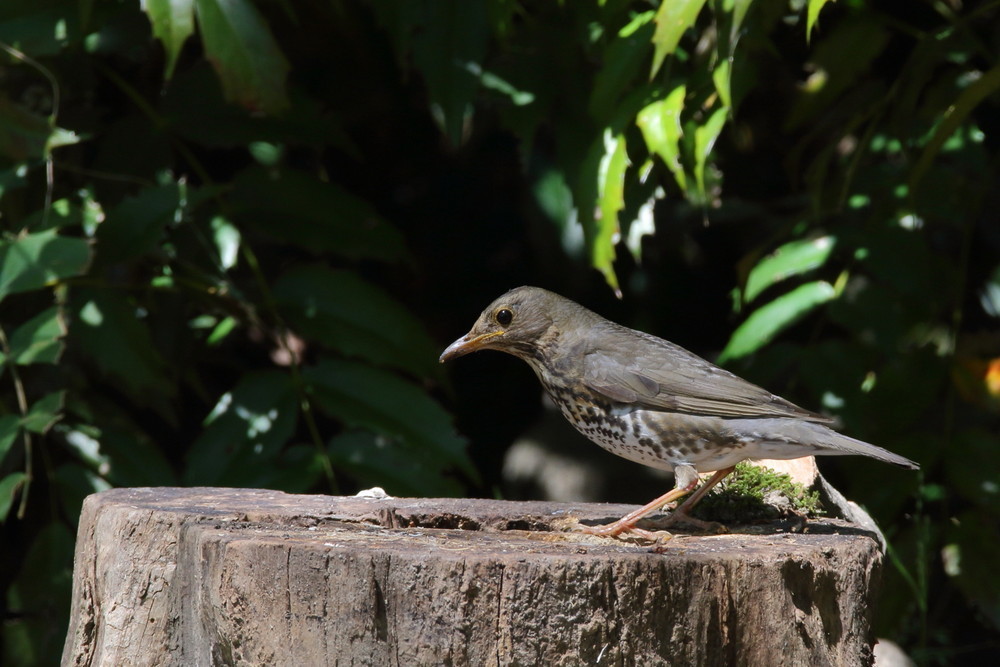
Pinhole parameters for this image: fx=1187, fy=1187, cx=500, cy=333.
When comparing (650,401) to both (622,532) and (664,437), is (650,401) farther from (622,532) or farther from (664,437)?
(622,532)

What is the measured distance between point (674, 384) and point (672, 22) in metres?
1.05

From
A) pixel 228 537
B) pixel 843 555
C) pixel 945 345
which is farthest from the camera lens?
pixel 945 345

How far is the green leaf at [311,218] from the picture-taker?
14.3 feet

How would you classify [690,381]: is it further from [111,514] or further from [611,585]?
[111,514]

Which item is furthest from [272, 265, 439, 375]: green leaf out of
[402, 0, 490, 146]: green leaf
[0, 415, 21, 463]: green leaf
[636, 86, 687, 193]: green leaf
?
[636, 86, 687, 193]: green leaf

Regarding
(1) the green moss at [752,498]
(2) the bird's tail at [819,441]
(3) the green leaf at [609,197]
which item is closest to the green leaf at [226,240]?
(3) the green leaf at [609,197]

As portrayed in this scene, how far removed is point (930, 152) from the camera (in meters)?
3.55

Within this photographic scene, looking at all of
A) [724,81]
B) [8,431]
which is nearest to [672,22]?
[724,81]

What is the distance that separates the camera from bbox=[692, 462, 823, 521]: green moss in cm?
346

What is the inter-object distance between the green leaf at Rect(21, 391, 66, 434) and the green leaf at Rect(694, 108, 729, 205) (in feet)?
6.83

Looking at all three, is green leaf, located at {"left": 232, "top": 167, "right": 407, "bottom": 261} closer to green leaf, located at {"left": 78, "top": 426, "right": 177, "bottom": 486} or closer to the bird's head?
the bird's head

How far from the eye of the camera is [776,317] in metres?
4.12

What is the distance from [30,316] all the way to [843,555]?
3.01m

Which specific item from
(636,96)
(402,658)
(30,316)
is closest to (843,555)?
(402,658)
